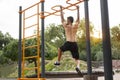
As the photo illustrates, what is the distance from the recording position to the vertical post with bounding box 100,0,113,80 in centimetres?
443

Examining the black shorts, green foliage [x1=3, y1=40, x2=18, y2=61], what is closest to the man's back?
the black shorts

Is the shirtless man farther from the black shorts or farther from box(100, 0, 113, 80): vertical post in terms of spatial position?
box(100, 0, 113, 80): vertical post

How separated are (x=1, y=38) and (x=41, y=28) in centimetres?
3608

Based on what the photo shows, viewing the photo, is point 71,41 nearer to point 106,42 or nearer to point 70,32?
point 70,32

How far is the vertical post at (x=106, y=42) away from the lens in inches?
174

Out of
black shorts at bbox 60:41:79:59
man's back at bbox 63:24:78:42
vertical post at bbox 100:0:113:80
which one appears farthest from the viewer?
man's back at bbox 63:24:78:42

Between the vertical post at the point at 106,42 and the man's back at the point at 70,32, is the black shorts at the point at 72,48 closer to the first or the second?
the man's back at the point at 70,32

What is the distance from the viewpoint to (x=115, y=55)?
39.5 metres

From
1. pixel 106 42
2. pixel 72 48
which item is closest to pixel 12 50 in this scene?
pixel 72 48

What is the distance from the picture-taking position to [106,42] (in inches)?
178

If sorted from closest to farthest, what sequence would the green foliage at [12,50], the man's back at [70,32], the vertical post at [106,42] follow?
the vertical post at [106,42] → the man's back at [70,32] → the green foliage at [12,50]

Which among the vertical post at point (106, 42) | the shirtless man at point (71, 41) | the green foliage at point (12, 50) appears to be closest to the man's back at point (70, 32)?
the shirtless man at point (71, 41)

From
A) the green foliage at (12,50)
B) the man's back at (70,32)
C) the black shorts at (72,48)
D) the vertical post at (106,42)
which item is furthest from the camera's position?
the green foliage at (12,50)

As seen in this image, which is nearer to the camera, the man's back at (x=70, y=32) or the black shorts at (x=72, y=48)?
the black shorts at (x=72, y=48)
